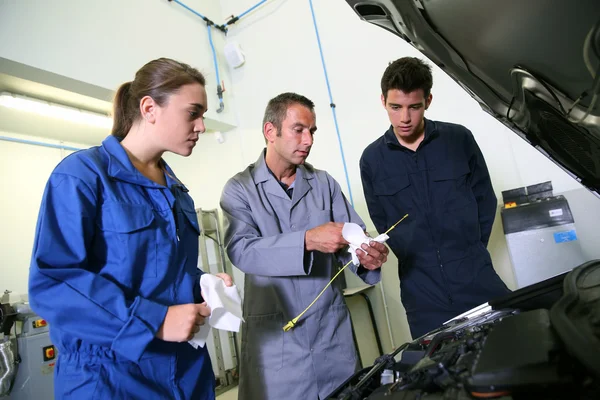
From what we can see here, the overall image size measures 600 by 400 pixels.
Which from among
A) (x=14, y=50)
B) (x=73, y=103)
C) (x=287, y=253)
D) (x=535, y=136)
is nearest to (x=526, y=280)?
(x=535, y=136)

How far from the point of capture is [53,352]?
8.07 feet

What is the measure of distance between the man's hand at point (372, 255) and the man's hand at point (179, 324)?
0.62 m

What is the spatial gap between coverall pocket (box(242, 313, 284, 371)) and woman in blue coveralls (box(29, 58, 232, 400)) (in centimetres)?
32

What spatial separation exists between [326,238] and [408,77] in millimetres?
785

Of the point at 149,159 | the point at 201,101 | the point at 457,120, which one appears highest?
the point at 457,120

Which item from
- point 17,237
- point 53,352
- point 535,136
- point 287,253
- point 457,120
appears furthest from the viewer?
point 17,237

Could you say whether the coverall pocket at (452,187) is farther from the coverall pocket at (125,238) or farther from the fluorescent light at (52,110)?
the fluorescent light at (52,110)

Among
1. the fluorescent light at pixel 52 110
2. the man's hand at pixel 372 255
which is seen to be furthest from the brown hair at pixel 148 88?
the fluorescent light at pixel 52 110

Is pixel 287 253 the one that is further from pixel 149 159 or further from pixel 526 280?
pixel 526 280

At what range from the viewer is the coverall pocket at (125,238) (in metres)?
0.90

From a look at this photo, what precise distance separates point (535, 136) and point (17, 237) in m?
3.63

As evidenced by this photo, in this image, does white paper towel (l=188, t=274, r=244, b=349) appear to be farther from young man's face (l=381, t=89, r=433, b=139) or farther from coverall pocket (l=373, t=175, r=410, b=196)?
young man's face (l=381, t=89, r=433, b=139)

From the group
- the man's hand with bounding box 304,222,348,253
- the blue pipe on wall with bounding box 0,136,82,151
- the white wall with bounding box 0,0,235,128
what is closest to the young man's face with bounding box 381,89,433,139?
the man's hand with bounding box 304,222,348,253

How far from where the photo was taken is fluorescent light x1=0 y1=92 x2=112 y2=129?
2742 millimetres
